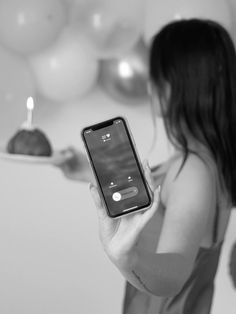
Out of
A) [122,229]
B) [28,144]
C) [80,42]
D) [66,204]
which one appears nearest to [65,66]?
[80,42]

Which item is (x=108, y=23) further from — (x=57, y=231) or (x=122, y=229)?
(x=122, y=229)

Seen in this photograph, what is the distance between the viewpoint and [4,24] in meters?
1.66

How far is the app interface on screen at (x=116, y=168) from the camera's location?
31.0 inches

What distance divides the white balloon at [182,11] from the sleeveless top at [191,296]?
0.61 m

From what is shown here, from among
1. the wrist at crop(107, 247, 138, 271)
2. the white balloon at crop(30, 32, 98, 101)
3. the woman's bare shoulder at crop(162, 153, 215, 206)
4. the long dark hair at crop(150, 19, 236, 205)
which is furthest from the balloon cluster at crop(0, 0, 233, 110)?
the wrist at crop(107, 247, 138, 271)

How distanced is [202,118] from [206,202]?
0.22 metres

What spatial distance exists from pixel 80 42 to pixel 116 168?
1.04m

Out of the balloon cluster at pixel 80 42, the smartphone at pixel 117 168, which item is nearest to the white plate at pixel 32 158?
the balloon cluster at pixel 80 42

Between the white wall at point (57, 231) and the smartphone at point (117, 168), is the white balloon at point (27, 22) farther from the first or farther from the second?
the smartphone at point (117, 168)

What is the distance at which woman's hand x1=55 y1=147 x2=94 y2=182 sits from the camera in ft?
5.59

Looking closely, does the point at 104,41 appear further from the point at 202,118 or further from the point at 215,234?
the point at 215,234

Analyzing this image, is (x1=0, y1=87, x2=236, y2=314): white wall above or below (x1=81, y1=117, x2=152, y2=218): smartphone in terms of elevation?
below

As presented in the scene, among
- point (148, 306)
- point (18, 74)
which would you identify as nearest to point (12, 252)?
point (18, 74)

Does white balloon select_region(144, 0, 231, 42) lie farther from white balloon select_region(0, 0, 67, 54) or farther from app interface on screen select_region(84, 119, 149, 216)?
app interface on screen select_region(84, 119, 149, 216)
